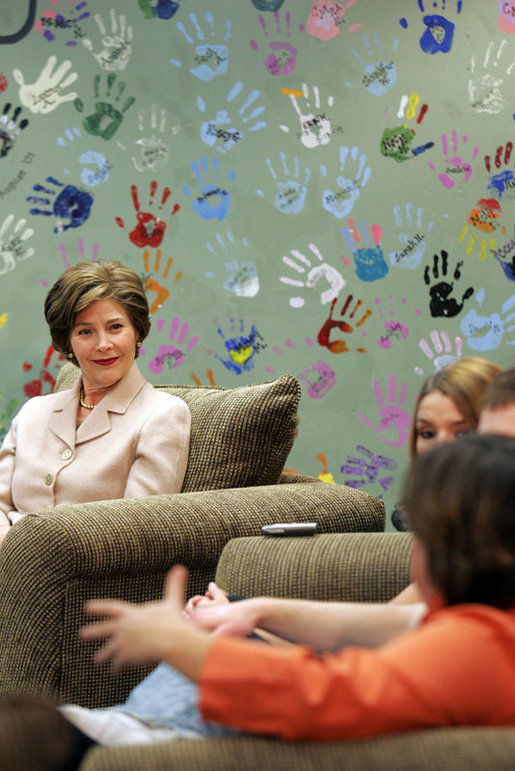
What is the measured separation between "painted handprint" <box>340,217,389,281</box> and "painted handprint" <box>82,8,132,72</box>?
974mm

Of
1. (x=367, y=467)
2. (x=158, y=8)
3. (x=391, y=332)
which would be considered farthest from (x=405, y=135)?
(x=367, y=467)

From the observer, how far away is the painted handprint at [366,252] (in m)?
3.08

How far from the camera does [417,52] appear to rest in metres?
3.03

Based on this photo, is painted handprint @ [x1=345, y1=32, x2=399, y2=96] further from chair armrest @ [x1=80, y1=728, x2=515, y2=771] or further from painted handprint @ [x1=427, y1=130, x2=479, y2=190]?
chair armrest @ [x1=80, y1=728, x2=515, y2=771]

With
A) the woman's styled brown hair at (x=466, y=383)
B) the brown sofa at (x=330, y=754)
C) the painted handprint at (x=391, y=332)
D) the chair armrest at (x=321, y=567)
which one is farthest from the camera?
the painted handprint at (x=391, y=332)

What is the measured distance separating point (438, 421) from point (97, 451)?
106cm

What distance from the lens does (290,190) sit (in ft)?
10.3

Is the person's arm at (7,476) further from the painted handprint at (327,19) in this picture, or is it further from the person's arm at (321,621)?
the painted handprint at (327,19)

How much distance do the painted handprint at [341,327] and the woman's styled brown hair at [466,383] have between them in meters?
1.60

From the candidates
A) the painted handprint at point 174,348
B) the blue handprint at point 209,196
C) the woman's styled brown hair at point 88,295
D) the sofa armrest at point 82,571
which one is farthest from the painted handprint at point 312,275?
the sofa armrest at point 82,571

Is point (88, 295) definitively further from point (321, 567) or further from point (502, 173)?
point (502, 173)

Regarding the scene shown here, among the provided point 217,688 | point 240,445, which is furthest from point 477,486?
point 240,445

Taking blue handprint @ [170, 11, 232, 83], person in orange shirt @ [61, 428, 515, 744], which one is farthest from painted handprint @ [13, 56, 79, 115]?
person in orange shirt @ [61, 428, 515, 744]

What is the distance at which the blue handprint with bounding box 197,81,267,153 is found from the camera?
3154 mm
